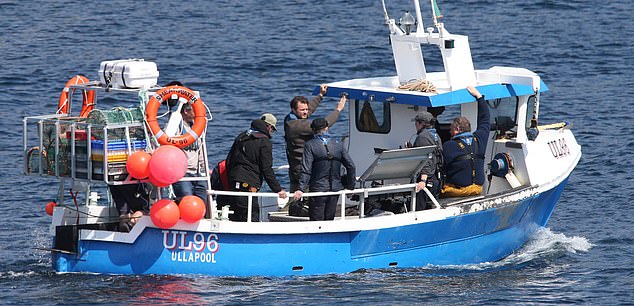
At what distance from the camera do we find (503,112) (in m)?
18.8

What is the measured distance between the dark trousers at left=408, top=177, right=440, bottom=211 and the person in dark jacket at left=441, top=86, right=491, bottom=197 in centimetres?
24

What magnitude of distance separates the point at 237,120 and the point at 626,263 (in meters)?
11.2

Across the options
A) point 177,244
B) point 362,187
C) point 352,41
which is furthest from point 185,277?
point 352,41

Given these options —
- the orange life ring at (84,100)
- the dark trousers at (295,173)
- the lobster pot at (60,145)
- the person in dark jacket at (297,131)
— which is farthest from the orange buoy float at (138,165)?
the dark trousers at (295,173)

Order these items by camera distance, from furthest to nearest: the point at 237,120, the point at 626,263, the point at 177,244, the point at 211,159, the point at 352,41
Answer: the point at 352,41, the point at 237,120, the point at 211,159, the point at 626,263, the point at 177,244

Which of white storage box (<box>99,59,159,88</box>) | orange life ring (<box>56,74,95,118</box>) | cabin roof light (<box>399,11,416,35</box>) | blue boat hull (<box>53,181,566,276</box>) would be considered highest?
cabin roof light (<box>399,11,416,35</box>)

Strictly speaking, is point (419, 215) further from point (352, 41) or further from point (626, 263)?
point (352, 41)

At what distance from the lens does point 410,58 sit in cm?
1827

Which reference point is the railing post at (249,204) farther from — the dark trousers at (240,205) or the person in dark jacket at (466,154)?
the person in dark jacket at (466,154)

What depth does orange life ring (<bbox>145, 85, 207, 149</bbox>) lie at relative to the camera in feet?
51.3

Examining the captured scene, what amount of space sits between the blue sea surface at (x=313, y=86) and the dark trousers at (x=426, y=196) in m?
0.90

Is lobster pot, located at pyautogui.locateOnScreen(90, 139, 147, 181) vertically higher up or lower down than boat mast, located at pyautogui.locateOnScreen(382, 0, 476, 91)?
lower down

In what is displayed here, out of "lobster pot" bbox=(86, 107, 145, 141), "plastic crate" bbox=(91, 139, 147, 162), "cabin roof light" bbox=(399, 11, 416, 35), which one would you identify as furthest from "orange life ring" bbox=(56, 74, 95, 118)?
"cabin roof light" bbox=(399, 11, 416, 35)

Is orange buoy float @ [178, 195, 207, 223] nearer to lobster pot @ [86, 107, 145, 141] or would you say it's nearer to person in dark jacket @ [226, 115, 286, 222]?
person in dark jacket @ [226, 115, 286, 222]
